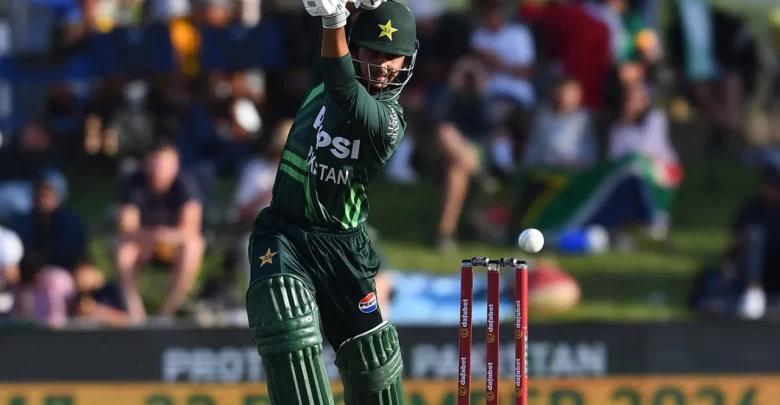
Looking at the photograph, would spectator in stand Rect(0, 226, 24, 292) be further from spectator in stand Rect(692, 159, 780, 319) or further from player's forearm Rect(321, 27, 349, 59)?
player's forearm Rect(321, 27, 349, 59)

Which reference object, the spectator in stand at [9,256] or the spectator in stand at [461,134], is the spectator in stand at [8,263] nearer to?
the spectator in stand at [9,256]

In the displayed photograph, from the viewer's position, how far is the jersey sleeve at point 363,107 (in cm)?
484

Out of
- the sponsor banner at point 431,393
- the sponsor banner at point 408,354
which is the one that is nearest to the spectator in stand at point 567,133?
the sponsor banner at point 408,354

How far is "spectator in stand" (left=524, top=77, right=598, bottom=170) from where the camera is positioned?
34.0 ft

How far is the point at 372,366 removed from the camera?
544 centimetres

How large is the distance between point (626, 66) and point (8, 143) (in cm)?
527

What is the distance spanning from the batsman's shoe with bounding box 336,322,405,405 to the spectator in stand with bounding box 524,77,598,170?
16.9 feet

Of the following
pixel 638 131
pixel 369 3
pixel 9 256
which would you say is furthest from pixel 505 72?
pixel 369 3

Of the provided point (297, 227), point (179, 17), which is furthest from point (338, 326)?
point (179, 17)

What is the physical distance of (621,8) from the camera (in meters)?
10.8

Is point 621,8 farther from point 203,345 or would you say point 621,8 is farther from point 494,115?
point 203,345

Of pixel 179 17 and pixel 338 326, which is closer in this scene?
pixel 338 326

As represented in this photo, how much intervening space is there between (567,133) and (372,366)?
5.31 metres

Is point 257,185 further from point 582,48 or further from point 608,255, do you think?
point 582,48
